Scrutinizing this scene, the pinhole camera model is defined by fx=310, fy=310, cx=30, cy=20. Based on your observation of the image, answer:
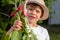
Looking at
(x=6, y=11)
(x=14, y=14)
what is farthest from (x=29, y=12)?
(x=6, y=11)

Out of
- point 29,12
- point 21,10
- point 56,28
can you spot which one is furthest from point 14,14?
point 56,28

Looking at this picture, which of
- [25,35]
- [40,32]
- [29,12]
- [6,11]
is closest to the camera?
[25,35]

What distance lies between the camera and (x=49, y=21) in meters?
12.9

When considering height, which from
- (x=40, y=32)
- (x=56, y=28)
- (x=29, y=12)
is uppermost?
(x=29, y=12)

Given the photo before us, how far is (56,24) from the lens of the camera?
12.8m

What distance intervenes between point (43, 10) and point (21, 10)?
83cm

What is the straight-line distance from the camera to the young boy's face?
364 cm

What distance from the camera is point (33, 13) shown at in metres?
3.66

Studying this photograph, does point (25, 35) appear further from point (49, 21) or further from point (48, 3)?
point (49, 21)

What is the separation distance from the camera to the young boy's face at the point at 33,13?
11.9 feet

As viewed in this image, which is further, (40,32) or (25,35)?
(40,32)

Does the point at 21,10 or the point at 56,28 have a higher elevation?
the point at 21,10

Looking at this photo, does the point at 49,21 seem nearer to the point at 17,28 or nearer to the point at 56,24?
the point at 56,24

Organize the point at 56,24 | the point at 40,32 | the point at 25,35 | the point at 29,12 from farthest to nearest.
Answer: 1. the point at 56,24
2. the point at 40,32
3. the point at 29,12
4. the point at 25,35
